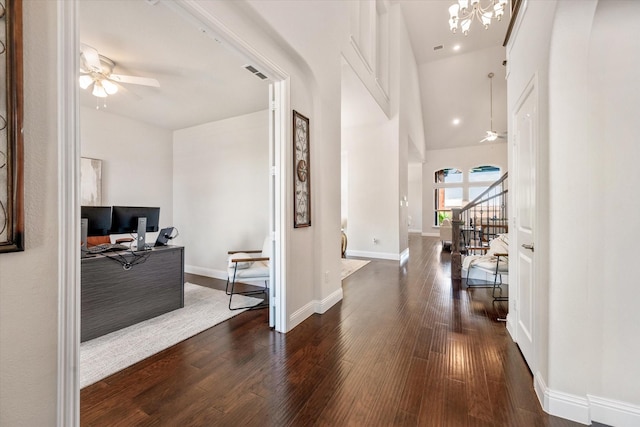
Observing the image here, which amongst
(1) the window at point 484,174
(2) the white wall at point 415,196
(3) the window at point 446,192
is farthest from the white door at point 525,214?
(2) the white wall at point 415,196

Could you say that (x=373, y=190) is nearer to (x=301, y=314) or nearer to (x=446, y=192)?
(x=301, y=314)

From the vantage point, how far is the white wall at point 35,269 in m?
0.97

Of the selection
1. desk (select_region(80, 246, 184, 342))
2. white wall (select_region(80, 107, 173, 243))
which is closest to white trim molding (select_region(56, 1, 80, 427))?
desk (select_region(80, 246, 184, 342))

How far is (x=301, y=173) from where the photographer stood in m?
2.79

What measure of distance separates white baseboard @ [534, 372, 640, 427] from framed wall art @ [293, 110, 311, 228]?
221 centimetres

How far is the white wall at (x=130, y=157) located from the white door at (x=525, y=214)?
5.40m

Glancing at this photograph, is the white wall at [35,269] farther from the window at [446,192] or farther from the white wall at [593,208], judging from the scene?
the window at [446,192]

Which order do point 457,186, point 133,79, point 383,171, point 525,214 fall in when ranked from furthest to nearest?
point 457,186, point 383,171, point 133,79, point 525,214

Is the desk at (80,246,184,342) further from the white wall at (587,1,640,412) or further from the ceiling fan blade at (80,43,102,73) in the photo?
the white wall at (587,1,640,412)

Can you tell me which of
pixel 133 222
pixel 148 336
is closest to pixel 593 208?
pixel 148 336

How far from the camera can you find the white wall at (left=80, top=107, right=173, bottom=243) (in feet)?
13.8

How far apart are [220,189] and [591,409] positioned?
15.8 ft

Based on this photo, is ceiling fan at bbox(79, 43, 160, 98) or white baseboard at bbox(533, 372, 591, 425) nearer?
white baseboard at bbox(533, 372, 591, 425)

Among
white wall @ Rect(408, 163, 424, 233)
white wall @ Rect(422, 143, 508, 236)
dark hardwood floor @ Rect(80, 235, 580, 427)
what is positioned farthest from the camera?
white wall @ Rect(408, 163, 424, 233)
